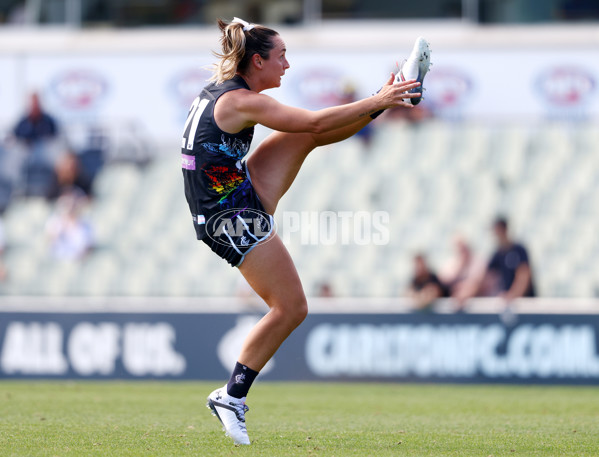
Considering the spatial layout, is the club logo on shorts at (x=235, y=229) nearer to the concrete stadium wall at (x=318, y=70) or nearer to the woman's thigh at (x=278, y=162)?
the woman's thigh at (x=278, y=162)

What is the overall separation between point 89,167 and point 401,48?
16.6 ft

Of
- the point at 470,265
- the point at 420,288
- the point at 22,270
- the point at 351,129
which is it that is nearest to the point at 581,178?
the point at 470,265

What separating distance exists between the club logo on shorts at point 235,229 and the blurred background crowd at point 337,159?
225 inches

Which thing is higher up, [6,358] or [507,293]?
[507,293]

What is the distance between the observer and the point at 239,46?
18.6 ft

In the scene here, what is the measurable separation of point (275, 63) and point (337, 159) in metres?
8.57

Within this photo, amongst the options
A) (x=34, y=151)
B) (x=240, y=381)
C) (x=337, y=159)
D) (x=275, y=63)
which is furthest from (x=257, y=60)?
(x=34, y=151)

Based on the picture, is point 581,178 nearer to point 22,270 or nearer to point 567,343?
point 567,343

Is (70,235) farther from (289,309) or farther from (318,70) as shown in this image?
(289,309)

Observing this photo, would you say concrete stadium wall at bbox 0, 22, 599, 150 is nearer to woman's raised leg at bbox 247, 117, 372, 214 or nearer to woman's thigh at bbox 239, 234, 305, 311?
woman's raised leg at bbox 247, 117, 372, 214

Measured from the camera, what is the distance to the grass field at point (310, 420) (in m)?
5.46

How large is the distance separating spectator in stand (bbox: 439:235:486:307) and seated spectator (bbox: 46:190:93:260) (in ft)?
15.8

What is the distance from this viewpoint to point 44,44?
16.4 metres

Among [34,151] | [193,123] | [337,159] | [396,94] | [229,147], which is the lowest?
[337,159]
